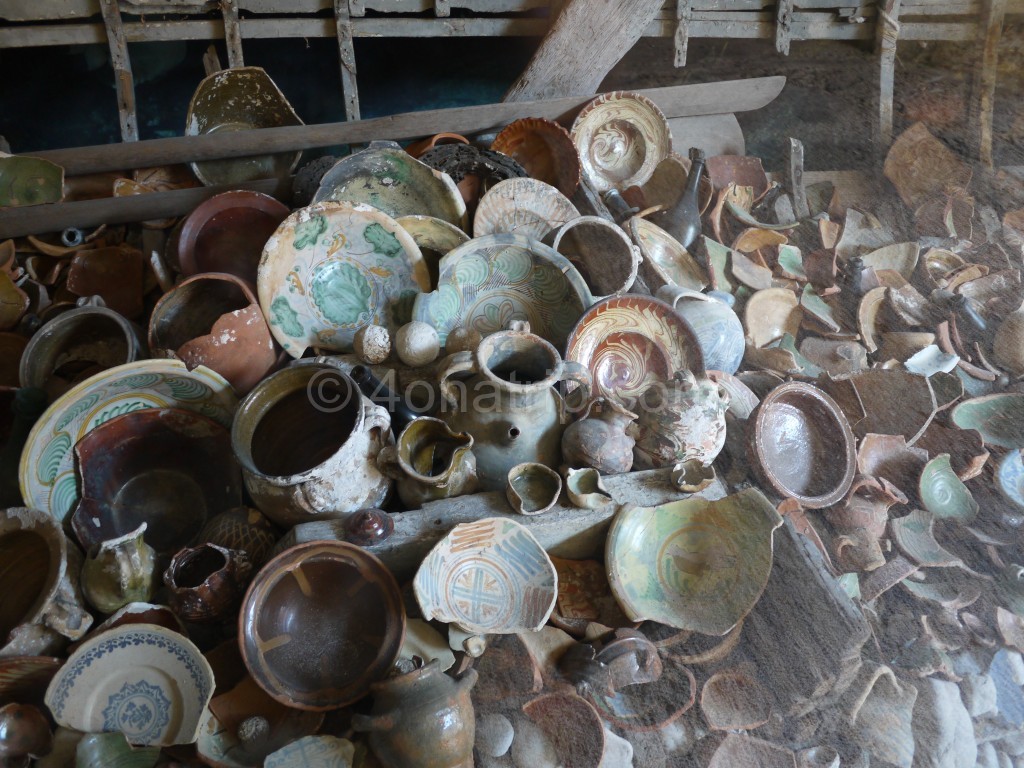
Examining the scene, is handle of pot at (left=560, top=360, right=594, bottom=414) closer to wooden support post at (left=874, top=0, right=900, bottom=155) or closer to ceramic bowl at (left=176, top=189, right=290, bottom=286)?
ceramic bowl at (left=176, top=189, right=290, bottom=286)

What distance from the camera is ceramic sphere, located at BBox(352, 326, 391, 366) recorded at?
2.15 metres

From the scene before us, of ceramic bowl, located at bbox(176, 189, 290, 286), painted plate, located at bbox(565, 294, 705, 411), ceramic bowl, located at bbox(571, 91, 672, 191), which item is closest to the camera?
painted plate, located at bbox(565, 294, 705, 411)

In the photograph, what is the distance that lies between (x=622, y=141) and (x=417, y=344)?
1.66m

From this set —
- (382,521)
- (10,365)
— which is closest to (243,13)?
(10,365)

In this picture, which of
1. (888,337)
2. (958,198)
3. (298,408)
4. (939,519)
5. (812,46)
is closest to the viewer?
(298,408)

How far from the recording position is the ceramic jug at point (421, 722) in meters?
1.43

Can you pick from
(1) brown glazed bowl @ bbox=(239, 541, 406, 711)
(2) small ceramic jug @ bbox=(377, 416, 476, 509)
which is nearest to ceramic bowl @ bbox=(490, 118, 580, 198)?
(2) small ceramic jug @ bbox=(377, 416, 476, 509)

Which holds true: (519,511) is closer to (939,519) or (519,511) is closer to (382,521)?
(382,521)

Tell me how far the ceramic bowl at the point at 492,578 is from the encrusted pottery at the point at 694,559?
0.20 m

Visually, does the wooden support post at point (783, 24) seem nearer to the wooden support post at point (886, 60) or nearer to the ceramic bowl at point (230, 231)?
the wooden support post at point (886, 60)

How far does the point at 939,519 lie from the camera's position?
2230 millimetres

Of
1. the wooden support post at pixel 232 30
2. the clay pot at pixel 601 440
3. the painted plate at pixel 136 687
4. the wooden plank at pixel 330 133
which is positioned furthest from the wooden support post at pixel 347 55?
the painted plate at pixel 136 687

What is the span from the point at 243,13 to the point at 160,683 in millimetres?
2706

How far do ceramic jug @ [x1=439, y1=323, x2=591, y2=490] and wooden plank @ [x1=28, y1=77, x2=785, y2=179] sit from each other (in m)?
1.37
